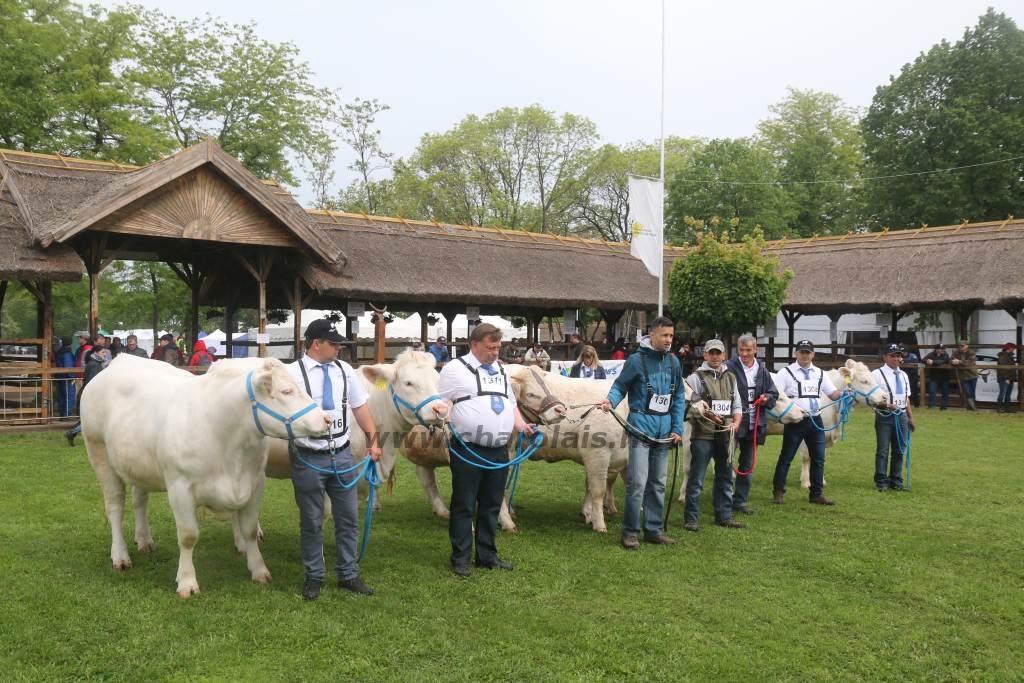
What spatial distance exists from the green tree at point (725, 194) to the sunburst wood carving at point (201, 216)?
26649mm

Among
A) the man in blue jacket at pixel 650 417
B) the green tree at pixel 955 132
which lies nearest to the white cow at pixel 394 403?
the man in blue jacket at pixel 650 417

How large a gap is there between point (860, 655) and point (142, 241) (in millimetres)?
18248

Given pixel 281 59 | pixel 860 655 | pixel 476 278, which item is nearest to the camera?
pixel 860 655

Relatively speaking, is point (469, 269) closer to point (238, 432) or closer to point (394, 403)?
point (394, 403)

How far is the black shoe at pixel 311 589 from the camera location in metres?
6.01

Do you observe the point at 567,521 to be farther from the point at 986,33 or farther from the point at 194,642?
the point at 986,33

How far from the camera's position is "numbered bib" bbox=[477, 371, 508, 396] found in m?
6.72

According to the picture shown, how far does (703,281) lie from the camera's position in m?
25.0

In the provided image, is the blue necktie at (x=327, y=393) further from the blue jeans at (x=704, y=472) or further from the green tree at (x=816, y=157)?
the green tree at (x=816, y=157)

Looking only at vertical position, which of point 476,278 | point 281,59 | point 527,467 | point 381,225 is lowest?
point 527,467

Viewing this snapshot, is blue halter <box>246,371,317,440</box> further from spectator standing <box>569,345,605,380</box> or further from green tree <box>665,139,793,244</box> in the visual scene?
green tree <box>665,139,793,244</box>

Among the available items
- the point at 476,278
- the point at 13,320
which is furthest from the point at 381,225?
the point at 13,320

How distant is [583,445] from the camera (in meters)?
8.59

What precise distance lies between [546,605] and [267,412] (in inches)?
99.2
